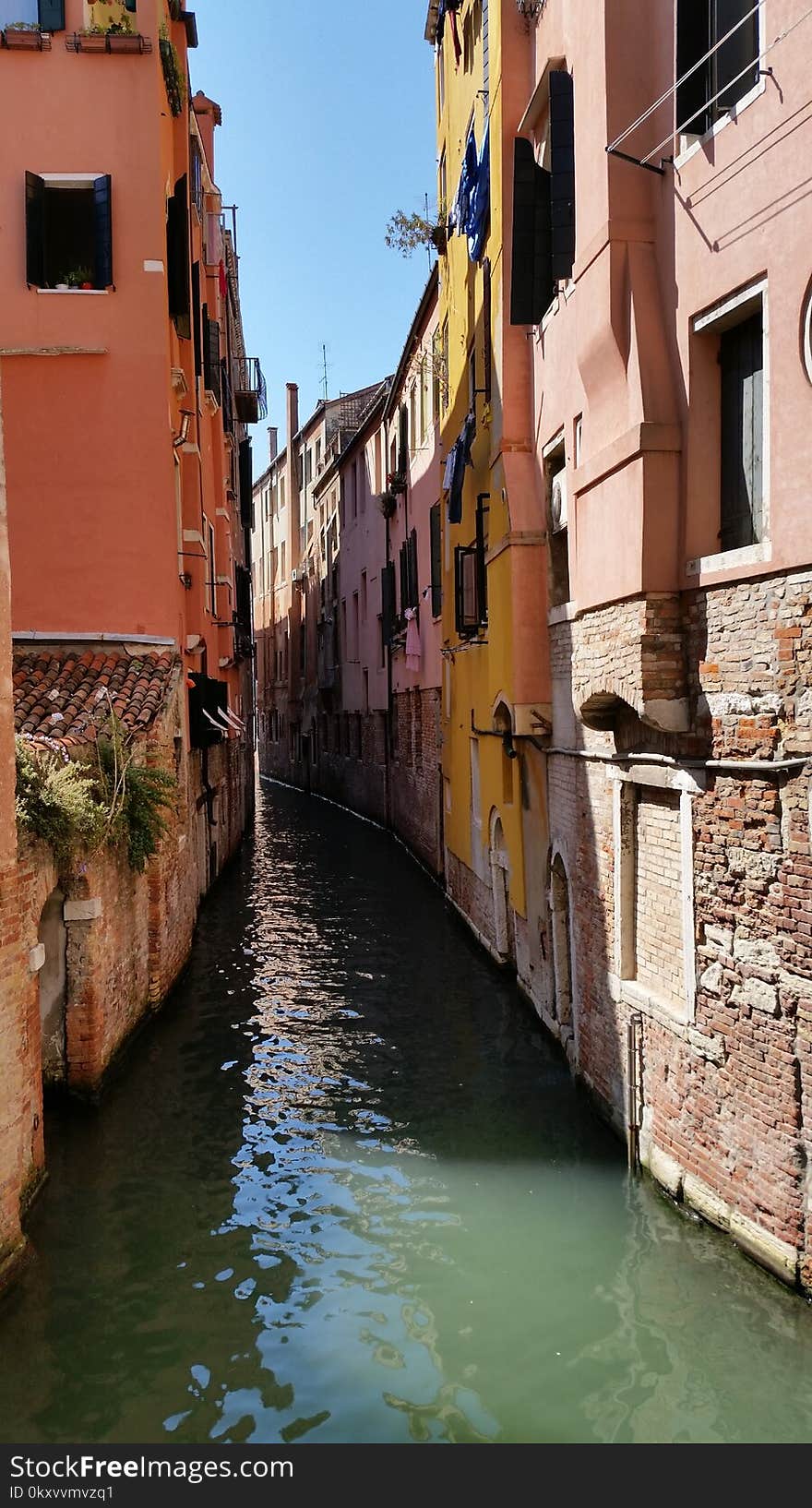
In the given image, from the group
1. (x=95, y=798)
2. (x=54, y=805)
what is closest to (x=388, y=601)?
(x=95, y=798)

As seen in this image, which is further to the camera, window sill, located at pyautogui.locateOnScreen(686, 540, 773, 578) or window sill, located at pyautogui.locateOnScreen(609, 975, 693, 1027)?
window sill, located at pyautogui.locateOnScreen(609, 975, 693, 1027)

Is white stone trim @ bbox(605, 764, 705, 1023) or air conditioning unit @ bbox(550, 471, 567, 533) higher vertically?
air conditioning unit @ bbox(550, 471, 567, 533)

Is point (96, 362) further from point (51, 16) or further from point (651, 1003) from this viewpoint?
point (651, 1003)

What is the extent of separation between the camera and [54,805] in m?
8.09

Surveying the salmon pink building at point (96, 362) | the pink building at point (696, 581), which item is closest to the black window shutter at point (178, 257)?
the salmon pink building at point (96, 362)

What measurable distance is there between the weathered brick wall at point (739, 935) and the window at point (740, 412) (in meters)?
0.41

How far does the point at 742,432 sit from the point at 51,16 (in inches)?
420

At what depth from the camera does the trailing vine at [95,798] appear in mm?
8086

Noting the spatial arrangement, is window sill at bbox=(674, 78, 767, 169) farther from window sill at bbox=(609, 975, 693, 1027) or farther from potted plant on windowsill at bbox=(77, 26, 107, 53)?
potted plant on windowsill at bbox=(77, 26, 107, 53)

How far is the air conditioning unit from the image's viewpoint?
10078 mm

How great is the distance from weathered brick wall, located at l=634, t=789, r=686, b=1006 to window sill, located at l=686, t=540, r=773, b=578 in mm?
1378

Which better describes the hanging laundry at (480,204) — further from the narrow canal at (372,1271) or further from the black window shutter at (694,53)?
the narrow canal at (372,1271)

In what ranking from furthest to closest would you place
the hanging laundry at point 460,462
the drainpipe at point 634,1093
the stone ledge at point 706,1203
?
1. the hanging laundry at point 460,462
2. the drainpipe at point 634,1093
3. the stone ledge at point 706,1203

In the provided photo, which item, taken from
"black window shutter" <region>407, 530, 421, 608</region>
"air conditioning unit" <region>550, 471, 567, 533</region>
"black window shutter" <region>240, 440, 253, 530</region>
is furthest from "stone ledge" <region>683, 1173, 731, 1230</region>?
"black window shutter" <region>240, 440, 253, 530</region>
